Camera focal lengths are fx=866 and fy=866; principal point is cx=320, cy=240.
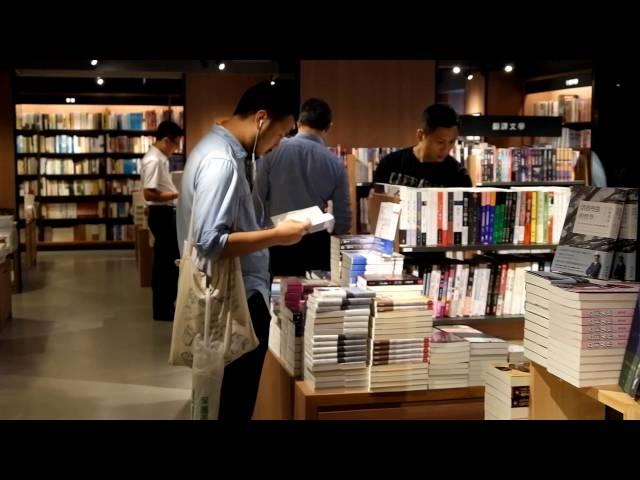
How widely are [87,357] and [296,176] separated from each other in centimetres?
253

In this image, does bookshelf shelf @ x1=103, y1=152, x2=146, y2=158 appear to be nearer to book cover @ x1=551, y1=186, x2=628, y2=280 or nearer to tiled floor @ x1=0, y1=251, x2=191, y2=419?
tiled floor @ x1=0, y1=251, x2=191, y2=419

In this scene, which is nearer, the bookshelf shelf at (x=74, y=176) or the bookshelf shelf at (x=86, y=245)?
the bookshelf shelf at (x=86, y=245)

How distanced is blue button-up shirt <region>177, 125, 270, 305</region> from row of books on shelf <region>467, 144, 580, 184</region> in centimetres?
524

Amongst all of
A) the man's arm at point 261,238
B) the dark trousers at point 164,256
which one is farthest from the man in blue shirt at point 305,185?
the dark trousers at point 164,256

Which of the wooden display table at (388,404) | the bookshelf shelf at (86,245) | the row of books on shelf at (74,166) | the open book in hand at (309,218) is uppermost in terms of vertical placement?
the row of books on shelf at (74,166)

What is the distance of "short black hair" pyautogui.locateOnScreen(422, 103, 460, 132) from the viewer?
4855 millimetres

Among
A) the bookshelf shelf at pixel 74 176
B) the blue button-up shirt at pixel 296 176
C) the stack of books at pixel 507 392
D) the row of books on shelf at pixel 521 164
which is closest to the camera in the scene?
the stack of books at pixel 507 392

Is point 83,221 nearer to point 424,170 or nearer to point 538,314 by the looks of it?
point 424,170

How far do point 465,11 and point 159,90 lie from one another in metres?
12.8

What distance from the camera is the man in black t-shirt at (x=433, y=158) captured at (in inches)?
192

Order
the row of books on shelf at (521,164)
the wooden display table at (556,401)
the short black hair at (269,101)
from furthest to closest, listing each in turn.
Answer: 1. the row of books on shelf at (521,164)
2. the short black hair at (269,101)
3. the wooden display table at (556,401)

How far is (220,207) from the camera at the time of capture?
3.19 metres

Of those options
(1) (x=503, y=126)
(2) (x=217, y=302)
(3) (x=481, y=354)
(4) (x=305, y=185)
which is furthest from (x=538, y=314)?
(1) (x=503, y=126)

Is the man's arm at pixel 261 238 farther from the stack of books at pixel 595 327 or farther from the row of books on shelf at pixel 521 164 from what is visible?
the row of books on shelf at pixel 521 164
